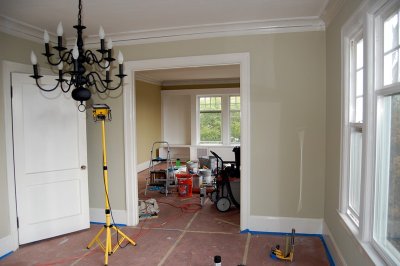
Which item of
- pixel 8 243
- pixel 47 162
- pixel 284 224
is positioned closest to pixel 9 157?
pixel 47 162

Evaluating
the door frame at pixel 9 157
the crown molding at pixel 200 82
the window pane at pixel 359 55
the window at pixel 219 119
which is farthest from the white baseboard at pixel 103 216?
the crown molding at pixel 200 82

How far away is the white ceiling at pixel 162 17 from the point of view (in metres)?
3.02

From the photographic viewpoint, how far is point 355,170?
263 cm

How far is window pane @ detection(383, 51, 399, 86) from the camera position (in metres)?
1.79

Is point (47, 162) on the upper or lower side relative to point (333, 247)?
upper

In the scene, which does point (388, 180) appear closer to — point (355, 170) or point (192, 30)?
point (355, 170)

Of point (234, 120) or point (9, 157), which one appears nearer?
point (9, 157)

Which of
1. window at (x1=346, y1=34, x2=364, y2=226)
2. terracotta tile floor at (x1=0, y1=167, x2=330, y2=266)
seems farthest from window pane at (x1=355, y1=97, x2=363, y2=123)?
terracotta tile floor at (x1=0, y1=167, x2=330, y2=266)

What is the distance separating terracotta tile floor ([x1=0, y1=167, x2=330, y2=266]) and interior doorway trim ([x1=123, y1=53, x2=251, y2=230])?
33 cm

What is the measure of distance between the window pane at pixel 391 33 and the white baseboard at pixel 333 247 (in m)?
1.90

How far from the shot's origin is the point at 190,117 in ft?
32.4

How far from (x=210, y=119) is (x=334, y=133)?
6.67 m

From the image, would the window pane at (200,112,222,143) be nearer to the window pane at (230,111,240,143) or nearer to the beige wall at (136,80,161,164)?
the window pane at (230,111,240,143)

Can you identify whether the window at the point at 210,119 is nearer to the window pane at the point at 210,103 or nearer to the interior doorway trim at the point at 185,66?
the window pane at the point at 210,103
